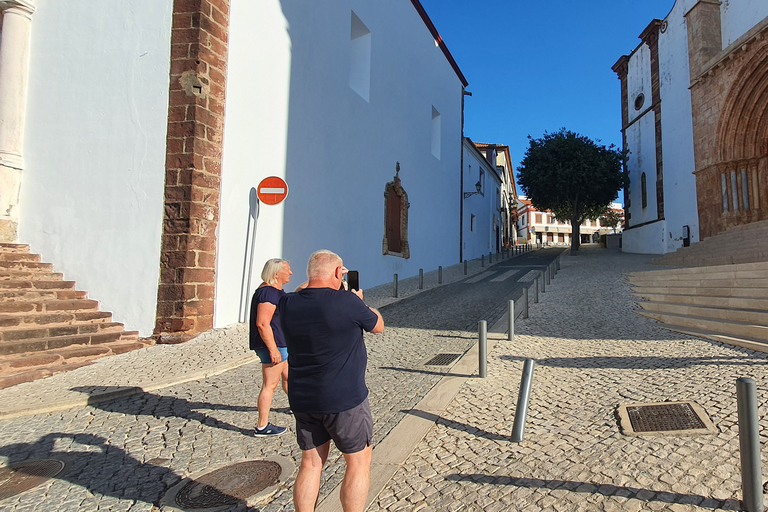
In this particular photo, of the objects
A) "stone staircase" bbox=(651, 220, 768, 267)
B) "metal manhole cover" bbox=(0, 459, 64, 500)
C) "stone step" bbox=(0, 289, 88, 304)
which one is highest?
"stone staircase" bbox=(651, 220, 768, 267)

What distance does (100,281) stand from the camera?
8.44m

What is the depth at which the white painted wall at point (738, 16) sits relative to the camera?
1634cm

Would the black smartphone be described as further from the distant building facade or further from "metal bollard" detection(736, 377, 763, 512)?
the distant building facade

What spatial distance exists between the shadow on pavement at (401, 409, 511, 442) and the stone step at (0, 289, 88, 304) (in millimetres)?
6569

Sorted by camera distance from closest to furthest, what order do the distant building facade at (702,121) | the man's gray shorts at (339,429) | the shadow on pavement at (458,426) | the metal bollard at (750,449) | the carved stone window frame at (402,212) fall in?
the man's gray shorts at (339,429) < the metal bollard at (750,449) < the shadow on pavement at (458,426) < the distant building facade at (702,121) < the carved stone window frame at (402,212)

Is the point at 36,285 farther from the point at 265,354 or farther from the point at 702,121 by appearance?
the point at 702,121

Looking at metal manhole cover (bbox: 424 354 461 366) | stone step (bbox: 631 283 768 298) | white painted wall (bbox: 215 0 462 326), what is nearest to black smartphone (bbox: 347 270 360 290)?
metal manhole cover (bbox: 424 354 461 366)

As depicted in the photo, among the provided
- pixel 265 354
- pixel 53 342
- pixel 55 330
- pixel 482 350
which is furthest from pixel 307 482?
pixel 55 330

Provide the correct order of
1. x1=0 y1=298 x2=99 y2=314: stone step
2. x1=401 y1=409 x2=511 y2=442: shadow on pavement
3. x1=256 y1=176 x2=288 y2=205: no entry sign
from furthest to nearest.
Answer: x1=256 y1=176 x2=288 y2=205: no entry sign → x1=0 y1=298 x2=99 y2=314: stone step → x1=401 y1=409 x2=511 y2=442: shadow on pavement

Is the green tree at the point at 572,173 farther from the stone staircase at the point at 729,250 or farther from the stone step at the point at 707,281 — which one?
the stone step at the point at 707,281

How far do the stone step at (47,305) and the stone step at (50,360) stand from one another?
3.05 feet

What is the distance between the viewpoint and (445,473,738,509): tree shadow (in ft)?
9.30

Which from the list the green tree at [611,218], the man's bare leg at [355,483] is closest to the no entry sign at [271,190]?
the man's bare leg at [355,483]

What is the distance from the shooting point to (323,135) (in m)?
12.7
